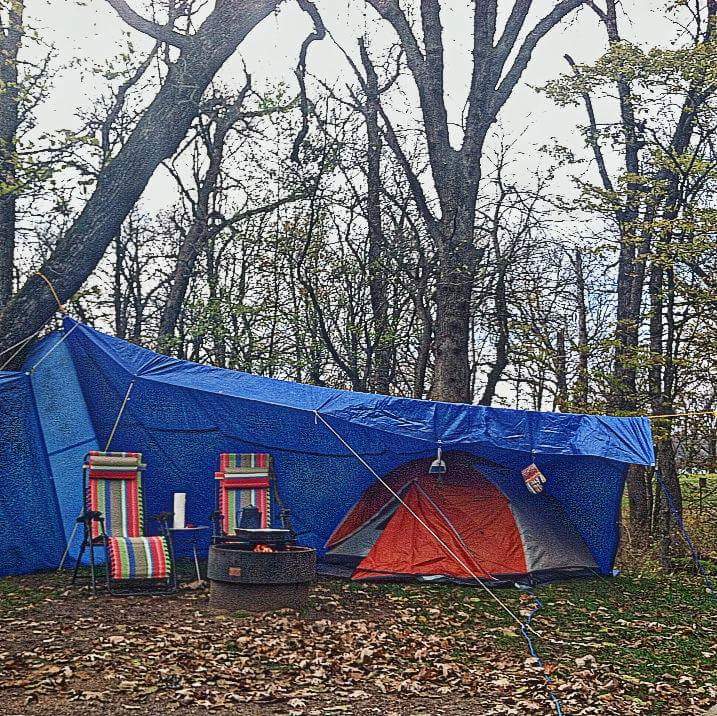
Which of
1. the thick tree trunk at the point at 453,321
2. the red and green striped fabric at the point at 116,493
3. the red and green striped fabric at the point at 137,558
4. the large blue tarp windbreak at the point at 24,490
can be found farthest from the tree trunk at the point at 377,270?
the red and green striped fabric at the point at 137,558

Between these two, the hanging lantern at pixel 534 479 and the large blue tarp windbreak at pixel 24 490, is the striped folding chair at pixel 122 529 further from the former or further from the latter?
the hanging lantern at pixel 534 479

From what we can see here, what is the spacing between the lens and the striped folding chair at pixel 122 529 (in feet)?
20.7

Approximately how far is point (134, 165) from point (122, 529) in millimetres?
2630

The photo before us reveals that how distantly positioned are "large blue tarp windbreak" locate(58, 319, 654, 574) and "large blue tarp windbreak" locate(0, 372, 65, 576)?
39cm

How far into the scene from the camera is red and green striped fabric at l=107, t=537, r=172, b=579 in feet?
20.6

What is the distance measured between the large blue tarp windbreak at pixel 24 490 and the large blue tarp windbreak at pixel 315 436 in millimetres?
387

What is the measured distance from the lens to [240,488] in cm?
717

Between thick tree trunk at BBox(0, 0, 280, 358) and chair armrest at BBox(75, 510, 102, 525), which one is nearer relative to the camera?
chair armrest at BBox(75, 510, 102, 525)

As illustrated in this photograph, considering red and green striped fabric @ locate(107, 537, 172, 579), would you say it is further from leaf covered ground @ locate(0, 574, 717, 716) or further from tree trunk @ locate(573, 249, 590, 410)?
tree trunk @ locate(573, 249, 590, 410)

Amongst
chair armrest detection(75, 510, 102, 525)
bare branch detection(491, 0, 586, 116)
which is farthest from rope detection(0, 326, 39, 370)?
bare branch detection(491, 0, 586, 116)

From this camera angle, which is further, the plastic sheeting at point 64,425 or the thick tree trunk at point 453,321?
the thick tree trunk at point 453,321

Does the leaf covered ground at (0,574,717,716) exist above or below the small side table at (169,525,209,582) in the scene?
below

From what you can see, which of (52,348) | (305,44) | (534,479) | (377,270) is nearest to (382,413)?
(534,479)

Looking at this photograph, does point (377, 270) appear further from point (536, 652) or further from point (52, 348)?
point (536, 652)
